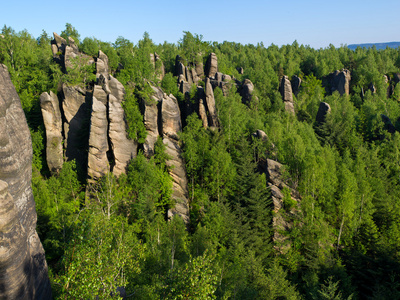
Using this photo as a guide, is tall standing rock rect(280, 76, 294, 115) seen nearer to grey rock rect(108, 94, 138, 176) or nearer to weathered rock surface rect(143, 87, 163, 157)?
weathered rock surface rect(143, 87, 163, 157)

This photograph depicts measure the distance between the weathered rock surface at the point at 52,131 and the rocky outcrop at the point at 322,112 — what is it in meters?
50.0

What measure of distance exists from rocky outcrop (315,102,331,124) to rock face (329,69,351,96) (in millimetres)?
21897

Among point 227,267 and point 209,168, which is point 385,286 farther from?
point 209,168

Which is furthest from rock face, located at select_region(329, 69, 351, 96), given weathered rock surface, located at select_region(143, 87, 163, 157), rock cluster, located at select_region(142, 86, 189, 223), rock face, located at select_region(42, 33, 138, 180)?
rock face, located at select_region(42, 33, 138, 180)

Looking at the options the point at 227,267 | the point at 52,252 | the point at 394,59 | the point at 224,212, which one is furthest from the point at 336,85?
the point at 52,252

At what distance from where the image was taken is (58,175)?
127 feet

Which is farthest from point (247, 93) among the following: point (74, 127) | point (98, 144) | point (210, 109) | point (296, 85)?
point (74, 127)

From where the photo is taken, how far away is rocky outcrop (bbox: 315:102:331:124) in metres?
60.0

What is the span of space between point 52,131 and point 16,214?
104 feet

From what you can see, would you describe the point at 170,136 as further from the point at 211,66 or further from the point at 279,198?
the point at 211,66

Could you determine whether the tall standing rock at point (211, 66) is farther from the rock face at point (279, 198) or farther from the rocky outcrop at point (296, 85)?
the rock face at point (279, 198)

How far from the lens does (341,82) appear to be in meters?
79.6

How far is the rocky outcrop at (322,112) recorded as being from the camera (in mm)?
59959

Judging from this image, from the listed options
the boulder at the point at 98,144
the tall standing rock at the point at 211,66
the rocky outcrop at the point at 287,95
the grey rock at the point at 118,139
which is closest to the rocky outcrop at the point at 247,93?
the rocky outcrop at the point at 287,95
